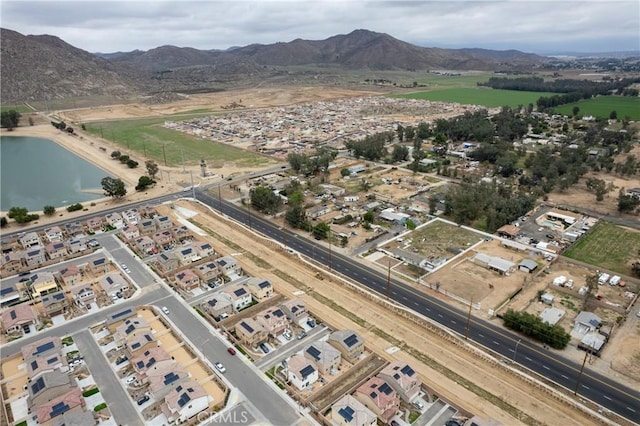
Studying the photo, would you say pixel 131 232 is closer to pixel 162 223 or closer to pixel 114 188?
pixel 162 223

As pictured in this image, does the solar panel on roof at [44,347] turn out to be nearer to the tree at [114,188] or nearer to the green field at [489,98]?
the tree at [114,188]

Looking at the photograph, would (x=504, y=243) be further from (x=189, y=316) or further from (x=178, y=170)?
(x=178, y=170)

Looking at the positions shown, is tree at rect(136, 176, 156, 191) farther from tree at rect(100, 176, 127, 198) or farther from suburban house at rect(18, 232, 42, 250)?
suburban house at rect(18, 232, 42, 250)

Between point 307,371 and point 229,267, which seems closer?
point 307,371

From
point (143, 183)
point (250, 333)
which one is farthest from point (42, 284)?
point (143, 183)

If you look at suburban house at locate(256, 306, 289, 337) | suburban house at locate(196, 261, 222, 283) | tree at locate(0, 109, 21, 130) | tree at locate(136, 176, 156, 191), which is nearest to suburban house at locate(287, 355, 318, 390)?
suburban house at locate(256, 306, 289, 337)

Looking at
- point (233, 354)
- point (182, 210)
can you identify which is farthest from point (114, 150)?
point (233, 354)

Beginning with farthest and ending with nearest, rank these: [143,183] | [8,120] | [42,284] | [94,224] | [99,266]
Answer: [8,120] < [143,183] < [94,224] < [99,266] < [42,284]
